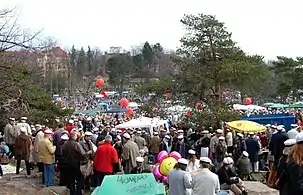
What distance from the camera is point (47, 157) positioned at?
13070mm

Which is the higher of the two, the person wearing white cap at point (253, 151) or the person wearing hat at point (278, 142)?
the person wearing hat at point (278, 142)

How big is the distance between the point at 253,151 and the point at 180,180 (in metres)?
8.26

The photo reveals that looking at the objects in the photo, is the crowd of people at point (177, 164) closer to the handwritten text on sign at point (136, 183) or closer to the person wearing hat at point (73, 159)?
the person wearing hat at point (73, 159)

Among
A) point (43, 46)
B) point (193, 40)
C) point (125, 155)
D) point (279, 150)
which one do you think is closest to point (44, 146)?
point (125, 155)

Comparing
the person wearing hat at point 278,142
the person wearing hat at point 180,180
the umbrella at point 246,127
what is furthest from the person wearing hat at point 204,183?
the umbrella at point 246,127

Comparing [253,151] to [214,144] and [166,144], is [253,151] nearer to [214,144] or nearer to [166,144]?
[214,144]

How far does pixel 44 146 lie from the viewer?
1312cm

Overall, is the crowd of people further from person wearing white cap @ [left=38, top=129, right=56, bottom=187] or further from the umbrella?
the umbrella

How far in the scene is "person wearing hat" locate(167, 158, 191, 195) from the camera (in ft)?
28.7

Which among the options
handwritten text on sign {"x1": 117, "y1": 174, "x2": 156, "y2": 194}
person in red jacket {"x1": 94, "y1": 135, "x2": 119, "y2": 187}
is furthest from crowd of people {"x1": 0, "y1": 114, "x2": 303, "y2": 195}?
handwritten text on sign {"x1": 117, "y1": 174, "x2": 156, "y2": 194}

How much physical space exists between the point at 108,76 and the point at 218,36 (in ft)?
187

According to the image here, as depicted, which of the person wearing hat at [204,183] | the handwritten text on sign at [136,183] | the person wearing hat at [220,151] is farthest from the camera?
the person wearing hat at [220,151]

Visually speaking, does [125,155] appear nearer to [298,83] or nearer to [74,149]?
[74,149]

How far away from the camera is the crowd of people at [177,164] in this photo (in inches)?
323
